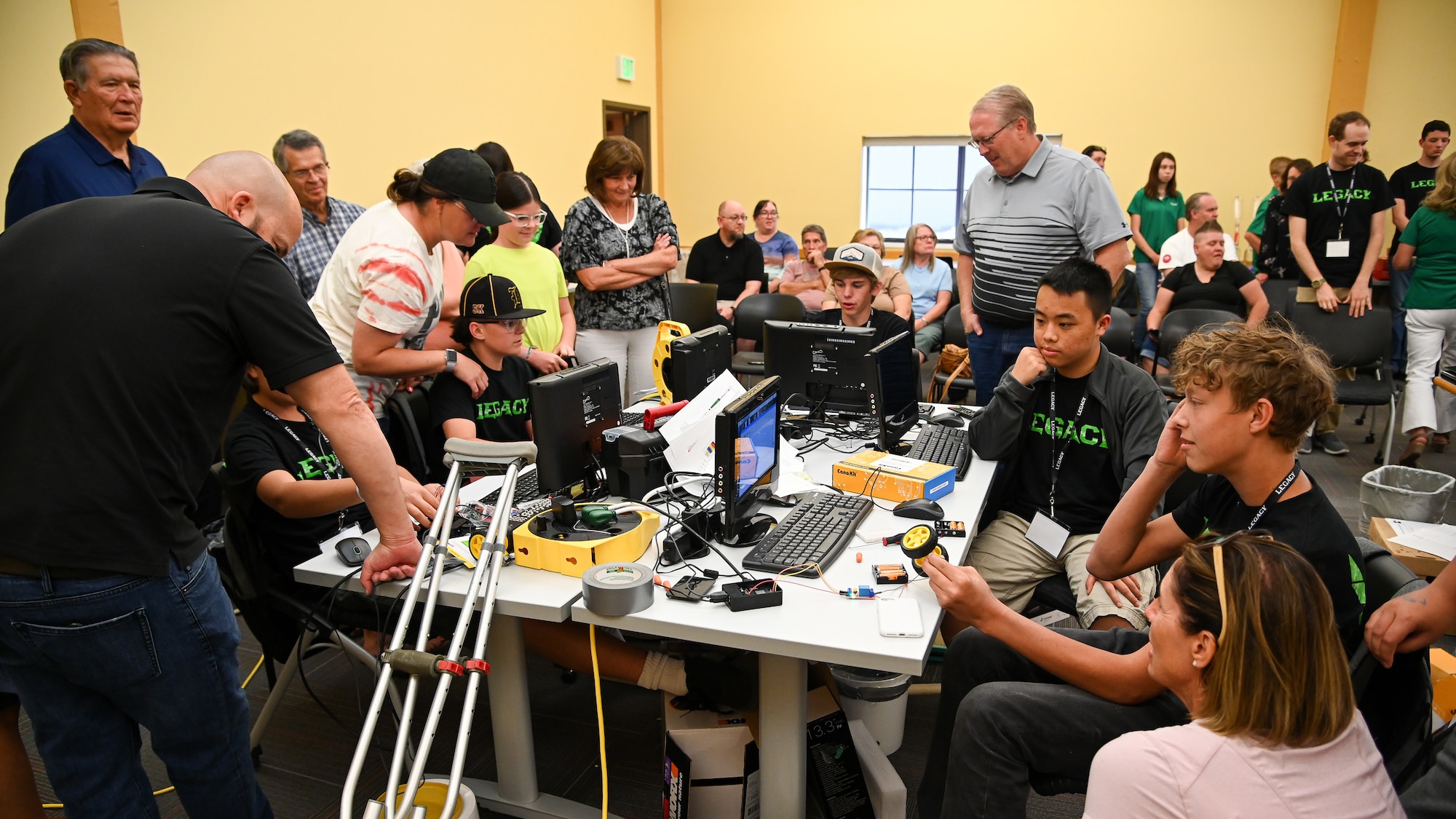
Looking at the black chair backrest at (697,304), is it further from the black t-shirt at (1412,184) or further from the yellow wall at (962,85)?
the black t-shirt at (1412,184)

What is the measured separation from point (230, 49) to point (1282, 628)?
16.7 ft

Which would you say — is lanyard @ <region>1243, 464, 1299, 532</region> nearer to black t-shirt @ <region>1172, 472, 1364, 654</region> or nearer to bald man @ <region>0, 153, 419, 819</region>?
black t-shirt @ <region>1172, 472, 1364, 654</region>

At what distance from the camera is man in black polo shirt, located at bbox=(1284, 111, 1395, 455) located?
4.93m

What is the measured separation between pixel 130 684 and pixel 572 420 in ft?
3.37

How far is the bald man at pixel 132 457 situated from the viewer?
1408 mm

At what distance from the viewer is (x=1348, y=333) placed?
4.85 m

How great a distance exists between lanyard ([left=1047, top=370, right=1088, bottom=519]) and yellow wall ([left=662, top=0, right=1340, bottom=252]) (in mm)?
6507

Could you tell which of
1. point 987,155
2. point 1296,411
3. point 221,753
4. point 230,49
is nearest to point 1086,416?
point 1296,411

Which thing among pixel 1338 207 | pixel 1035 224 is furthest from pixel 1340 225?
pixel 1035 224

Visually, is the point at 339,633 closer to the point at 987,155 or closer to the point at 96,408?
the point at 96,408

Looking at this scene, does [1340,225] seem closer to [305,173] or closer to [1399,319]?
[1399,319]

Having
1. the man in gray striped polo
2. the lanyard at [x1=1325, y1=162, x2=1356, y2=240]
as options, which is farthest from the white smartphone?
the lanyard at [x1=1325, y1=162, x2=1356, y2=240]

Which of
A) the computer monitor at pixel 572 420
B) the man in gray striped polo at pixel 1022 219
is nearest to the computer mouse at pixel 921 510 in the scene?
the computer monitor at pixel 572 420

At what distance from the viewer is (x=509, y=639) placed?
206 centimetres
